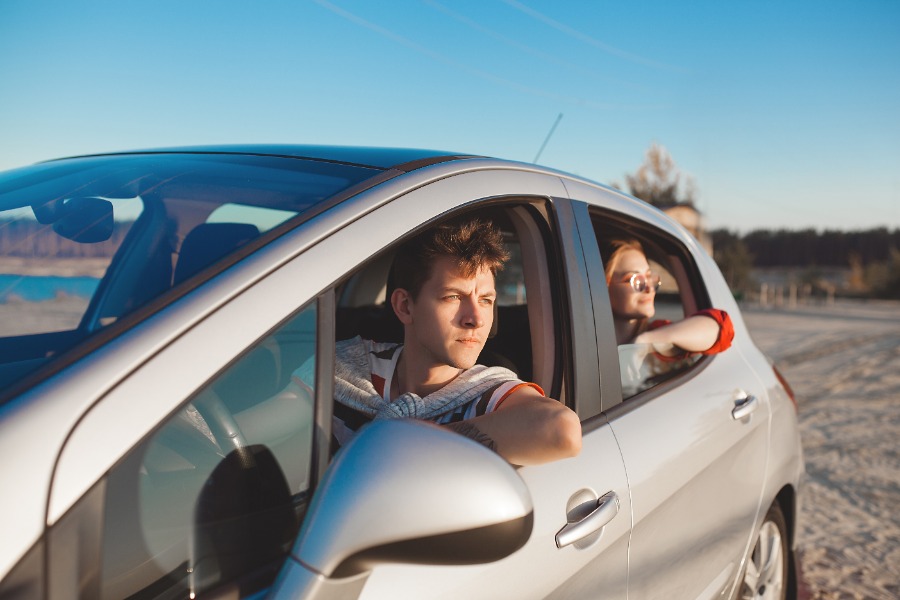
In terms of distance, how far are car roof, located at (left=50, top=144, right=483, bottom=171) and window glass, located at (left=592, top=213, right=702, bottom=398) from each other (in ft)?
2.20

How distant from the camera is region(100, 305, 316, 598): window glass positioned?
97 centimetres

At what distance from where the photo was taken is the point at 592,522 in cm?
149

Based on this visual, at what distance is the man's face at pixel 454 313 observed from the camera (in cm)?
165

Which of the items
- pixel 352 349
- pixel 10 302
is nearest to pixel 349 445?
pixel 10 302

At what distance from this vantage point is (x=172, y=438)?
3.47 feet

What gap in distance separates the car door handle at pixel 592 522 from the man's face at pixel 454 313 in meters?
0.40

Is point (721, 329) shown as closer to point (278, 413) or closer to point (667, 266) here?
point (667, 266)

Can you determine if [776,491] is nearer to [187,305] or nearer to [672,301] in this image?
[672,301]

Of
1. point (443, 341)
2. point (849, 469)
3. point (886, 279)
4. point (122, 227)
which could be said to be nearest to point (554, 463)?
point (443, 341)

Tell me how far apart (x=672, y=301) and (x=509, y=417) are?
188 centimetres

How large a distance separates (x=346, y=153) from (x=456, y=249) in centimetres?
33

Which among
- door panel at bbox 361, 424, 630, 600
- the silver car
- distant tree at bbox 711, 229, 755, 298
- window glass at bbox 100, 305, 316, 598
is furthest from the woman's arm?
distant tree at bbox 711, 229, 755, 298

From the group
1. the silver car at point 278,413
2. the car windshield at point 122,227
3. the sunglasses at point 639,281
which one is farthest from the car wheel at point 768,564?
the car windshield at point 122,227

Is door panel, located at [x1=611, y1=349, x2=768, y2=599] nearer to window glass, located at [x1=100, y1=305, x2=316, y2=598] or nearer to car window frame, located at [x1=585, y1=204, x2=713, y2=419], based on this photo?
car window frame, located at [x1=585, y1=204, x2=713, y2=419]
